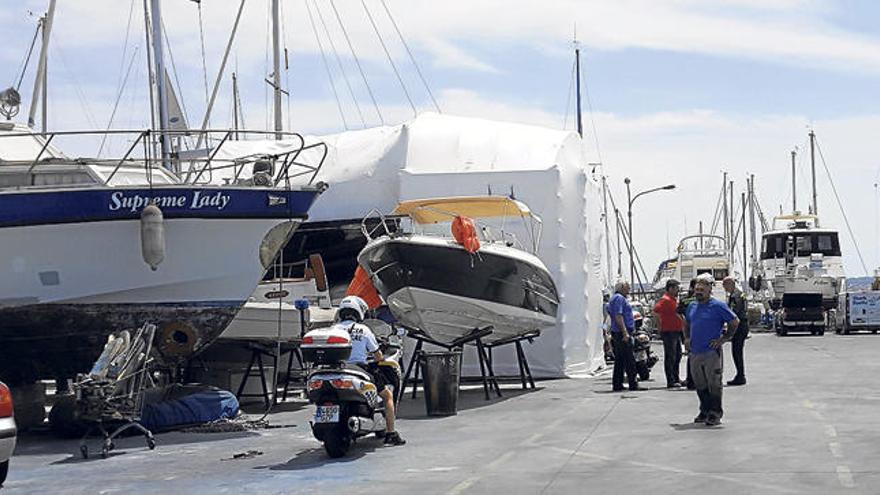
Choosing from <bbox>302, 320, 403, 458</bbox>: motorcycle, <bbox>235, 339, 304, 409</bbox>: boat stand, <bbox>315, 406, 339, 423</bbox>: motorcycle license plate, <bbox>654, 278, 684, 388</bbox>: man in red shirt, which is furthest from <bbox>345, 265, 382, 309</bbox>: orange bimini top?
<bbox>315, 406, 339, 423</bbox>: motorcycle license plate

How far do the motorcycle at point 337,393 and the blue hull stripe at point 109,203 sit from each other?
3925 millimetres

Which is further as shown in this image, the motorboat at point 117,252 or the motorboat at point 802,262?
the motorboat at point 802,262

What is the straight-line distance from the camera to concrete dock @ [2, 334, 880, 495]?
35.4 feet

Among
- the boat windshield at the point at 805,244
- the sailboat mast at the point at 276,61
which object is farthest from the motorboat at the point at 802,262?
the sailboat mast at the point at 276,61

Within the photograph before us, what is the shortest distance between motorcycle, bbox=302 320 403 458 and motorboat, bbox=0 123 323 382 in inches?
149

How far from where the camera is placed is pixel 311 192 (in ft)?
57.6

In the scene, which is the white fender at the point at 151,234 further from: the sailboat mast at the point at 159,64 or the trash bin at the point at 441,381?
the sailboat mast at the point at 159,64

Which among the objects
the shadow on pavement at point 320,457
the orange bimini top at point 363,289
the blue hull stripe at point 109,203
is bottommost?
the shadow on pavement at point 320,457

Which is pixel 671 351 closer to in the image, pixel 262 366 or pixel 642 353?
pixel 642 353

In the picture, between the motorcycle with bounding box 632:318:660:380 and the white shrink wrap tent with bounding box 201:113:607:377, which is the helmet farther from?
the white shrink wrap tent with bounding box 201:113:607:377

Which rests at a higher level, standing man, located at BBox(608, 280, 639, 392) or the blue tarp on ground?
standing man, located at BBox(608, 280, 639, 392)

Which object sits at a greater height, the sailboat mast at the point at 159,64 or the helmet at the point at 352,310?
the sailboat mast at the point at 159,64

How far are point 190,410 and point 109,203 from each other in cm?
293

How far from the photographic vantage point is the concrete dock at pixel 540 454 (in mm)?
10805
